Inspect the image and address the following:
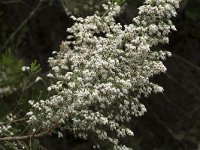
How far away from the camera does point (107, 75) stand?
409 cm

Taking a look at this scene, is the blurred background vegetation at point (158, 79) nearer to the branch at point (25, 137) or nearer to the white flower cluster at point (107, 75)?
the branch at point (25, 137)

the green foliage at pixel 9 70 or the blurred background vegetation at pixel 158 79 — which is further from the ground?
the blurred background vegetation at pixel 158 79

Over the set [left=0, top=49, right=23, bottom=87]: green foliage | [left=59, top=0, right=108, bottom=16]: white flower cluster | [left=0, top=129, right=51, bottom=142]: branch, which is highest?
[left=59, top=0, right=108, bottom=16]: white flower cluster

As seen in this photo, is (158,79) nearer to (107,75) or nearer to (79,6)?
(79,6)

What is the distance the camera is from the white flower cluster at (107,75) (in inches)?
159

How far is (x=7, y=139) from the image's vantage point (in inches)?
175

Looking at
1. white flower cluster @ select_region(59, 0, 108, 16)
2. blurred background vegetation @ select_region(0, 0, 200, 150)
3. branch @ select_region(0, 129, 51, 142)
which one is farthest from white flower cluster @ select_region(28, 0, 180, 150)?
A: blurred background vegetation @ select_region(0, 0, 200, 150)

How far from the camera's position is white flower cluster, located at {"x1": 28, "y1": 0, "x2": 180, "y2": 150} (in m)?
4.04

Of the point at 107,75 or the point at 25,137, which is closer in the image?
the point at 107,75

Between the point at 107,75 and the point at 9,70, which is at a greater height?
the point at 9,70

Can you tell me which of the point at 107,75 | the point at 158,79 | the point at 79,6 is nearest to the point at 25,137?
the point at 107,75

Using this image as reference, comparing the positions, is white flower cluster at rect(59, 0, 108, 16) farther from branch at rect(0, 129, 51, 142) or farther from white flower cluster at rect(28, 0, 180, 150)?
branch at rect(0, 129, 51, 142)

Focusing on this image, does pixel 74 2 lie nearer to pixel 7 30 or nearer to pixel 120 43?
pixel 120 43

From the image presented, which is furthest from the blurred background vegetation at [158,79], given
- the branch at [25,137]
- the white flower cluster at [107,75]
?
the white flower cluster at [107,75]
